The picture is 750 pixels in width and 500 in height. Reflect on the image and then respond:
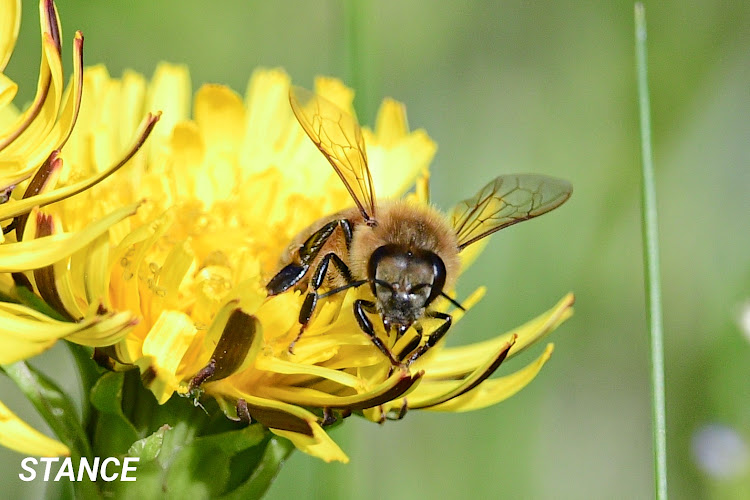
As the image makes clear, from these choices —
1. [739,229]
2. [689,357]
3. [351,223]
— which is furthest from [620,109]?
[351,223]

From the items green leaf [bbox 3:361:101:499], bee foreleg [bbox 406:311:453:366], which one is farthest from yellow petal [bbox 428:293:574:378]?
green leaf [bbox 3:361:101:499]

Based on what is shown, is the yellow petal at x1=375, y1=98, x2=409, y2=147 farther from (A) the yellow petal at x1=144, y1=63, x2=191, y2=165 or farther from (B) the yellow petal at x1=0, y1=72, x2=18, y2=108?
(B) the yellow petal at x1=0, y1=72, x2=18, y2=108

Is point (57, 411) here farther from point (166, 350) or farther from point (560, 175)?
point (560, 175)

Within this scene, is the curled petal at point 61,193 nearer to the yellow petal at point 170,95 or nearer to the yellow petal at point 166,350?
the yellow petal at point 166,350

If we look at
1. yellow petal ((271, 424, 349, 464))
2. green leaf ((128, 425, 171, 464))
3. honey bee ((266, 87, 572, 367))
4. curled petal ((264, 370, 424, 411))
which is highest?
honey bee ((266, 87, 572, 367))

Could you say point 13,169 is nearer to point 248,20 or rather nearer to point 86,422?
point 86,422

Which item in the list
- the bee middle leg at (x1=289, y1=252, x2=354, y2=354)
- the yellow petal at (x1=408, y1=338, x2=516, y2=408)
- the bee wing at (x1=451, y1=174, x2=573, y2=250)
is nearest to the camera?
the yellow petal at (x1=408, y1=338, x2=516, y2=408)

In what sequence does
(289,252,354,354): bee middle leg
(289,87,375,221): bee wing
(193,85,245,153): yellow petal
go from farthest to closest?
(193,85,245,153): yellow petal, (289,87,375,221): bee wing, (289,252,354,354): bee middle leg

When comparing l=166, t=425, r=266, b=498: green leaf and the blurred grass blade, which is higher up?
the blurred grass blade
